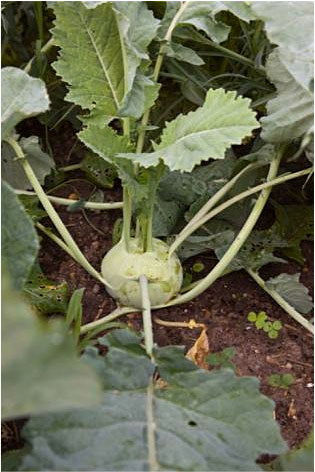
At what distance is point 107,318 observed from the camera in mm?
1279

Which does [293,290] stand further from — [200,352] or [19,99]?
[19,99]

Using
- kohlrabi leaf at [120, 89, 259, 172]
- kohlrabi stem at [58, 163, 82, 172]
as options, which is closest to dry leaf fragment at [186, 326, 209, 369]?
kohlrabi leaf at [120, 89, 259, 172]

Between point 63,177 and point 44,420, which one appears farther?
point 63,177

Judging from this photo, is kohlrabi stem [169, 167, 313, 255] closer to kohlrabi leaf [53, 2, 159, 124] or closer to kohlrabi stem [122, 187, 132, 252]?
kohlrabi stem [122, 187, 132, 252]

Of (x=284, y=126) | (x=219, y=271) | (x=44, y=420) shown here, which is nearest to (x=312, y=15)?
(x=284, y=126)

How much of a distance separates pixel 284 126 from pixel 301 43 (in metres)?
0.13

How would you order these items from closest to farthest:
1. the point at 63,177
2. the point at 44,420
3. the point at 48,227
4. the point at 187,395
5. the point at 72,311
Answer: the point at 44,420
the point at 187,395
the point at 72,311
the point at 48,227
the point at 63,177

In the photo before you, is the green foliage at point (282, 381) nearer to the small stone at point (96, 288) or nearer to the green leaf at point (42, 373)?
the small stone at point (96, 288)

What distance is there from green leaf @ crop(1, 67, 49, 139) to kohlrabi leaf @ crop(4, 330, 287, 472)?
0.32 meters

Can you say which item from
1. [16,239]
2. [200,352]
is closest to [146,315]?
[200,352]

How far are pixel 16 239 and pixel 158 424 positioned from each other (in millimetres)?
270

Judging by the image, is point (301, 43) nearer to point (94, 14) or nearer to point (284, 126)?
point (284, 126)

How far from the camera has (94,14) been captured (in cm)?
130

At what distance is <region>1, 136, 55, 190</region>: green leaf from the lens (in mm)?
1412
